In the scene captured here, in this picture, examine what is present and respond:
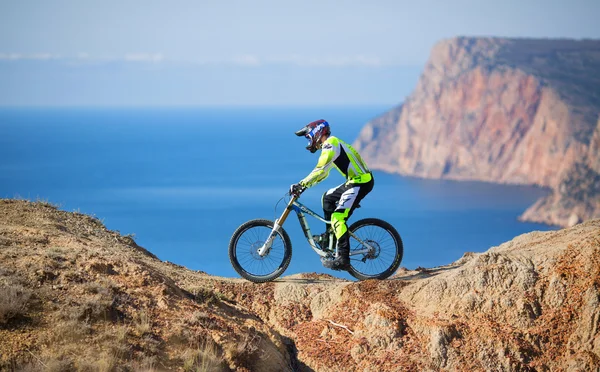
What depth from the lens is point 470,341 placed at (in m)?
11.7

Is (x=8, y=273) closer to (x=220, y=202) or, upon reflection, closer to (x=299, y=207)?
(x=299, y=207)

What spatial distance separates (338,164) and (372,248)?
1.68m

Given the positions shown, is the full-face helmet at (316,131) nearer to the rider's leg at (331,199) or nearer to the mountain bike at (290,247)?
the rider's leg at (331,199)

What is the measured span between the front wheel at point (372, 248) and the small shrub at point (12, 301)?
19.3 ft

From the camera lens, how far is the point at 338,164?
13.0 metres

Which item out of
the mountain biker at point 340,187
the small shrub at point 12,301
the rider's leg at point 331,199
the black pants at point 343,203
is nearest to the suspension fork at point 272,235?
the mountain biker at point 340,187

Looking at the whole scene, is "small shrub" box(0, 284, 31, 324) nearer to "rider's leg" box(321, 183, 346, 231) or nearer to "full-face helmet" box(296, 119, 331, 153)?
"rider's leg" box(321, 183, 346, 231)

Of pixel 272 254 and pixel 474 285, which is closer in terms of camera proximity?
pixel 474 285

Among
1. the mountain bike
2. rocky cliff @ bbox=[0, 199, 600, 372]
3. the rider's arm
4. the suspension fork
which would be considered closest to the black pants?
the mountain bike

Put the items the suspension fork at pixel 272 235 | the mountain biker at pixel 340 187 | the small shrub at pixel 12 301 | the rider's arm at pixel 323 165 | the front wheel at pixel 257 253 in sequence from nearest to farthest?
1. the small shrub at pixel 12 301
2. the rider's arm at pixel 323 165
3. the mountain biker at pixel 340 187
4. the suspension fork at pixel 272 235
5. the front wheel at pixel 257 253

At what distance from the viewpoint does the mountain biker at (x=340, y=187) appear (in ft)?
42.2

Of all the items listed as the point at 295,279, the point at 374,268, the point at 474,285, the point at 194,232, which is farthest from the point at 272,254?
the point at 194,232

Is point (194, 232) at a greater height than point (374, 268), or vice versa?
point (194, 232)

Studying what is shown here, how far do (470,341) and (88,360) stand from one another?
19.0ft
